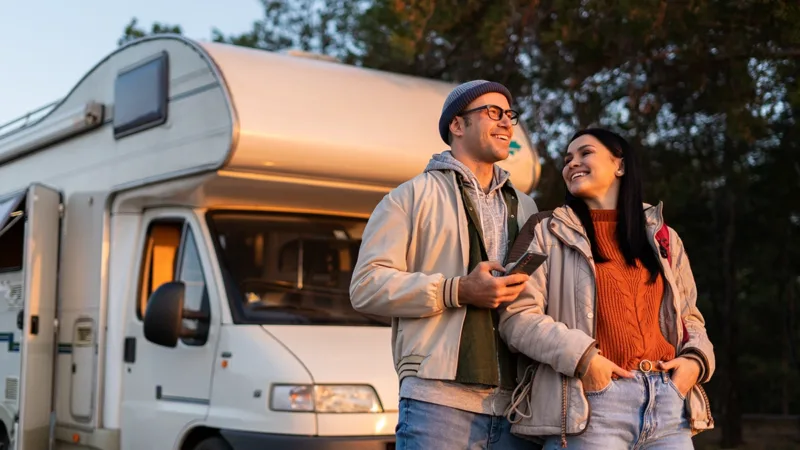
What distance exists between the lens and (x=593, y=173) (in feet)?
10.3

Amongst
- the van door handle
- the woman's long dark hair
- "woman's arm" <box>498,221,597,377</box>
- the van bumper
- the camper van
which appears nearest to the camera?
"woman's arm" <box>498,221,597,377</box>

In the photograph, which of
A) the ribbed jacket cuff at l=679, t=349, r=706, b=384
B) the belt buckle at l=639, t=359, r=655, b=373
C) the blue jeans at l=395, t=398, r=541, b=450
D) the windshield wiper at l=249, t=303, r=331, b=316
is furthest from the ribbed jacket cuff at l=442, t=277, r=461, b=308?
the windshield wiper at l=249, t=303, r=331, b=316

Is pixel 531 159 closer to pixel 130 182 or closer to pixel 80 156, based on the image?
pixel 130 182

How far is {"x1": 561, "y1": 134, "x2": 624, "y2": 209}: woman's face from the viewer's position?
315cm

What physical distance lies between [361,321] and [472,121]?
230 centimetres

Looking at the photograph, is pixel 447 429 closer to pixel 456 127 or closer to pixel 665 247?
pixel 665 247

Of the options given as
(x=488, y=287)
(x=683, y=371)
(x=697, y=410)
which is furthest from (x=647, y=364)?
(x=488, y=287)

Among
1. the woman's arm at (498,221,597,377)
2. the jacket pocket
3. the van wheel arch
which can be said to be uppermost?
the woman's arm at (498,221,597,377)

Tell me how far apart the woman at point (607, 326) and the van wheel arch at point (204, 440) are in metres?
2.50

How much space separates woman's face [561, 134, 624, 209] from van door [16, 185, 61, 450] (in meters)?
4.37

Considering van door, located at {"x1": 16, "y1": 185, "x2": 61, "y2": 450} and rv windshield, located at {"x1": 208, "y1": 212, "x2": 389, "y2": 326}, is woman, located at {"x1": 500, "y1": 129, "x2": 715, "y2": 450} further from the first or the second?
van door, located at {"x1": 16, "y1": 185, "x2": 61, "y2": 450}

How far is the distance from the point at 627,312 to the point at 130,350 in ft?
12.3

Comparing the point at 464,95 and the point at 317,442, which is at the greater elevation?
the point at 464,95

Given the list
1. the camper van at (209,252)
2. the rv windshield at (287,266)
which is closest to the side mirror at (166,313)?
the camper van at (209,252)
